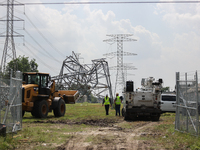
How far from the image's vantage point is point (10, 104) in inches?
466

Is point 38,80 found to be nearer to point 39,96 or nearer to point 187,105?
point 39,96

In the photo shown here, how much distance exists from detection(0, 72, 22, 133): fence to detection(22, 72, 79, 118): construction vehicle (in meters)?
5.87

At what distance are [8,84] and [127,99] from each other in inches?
381

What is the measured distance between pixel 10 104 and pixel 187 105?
6.79 meters

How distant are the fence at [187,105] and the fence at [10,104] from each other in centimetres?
667

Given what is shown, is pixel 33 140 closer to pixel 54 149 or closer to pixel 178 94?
pixel 54 149

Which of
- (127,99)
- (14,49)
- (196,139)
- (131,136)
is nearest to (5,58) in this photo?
(14,49)

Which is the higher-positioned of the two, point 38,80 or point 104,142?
point 38,80

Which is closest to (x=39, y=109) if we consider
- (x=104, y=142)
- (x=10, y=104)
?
(x=10, y=104)

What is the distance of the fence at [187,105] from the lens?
1131 cm

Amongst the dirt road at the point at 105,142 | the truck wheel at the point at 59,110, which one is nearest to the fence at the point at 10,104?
the dirt road at the point at 105,142

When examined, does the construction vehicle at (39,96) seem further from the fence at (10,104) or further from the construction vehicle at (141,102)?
the fence at (10,104)

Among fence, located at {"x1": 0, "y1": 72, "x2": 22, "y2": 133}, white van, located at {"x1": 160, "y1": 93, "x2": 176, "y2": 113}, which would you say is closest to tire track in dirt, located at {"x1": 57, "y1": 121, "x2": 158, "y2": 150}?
fence, located at {"x1": 0, "y1": 72, "x2": 22, "y2": 133}

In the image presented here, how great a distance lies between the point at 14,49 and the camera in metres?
31.8
